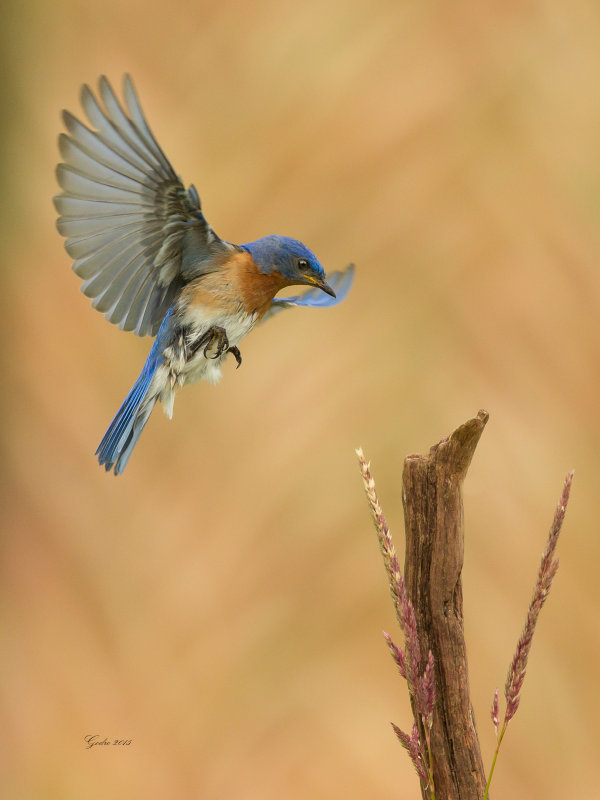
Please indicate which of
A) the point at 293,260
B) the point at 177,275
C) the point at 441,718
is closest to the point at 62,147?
the point at 177,275

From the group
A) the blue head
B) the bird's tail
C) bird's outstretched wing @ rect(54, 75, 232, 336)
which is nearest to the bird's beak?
the blue head

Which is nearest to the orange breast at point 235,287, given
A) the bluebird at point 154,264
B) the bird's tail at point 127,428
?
the bluebird at point 154,264

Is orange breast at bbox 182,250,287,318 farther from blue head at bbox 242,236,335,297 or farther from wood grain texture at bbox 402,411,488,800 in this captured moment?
wood grain texture at bbox 402,411,488,800

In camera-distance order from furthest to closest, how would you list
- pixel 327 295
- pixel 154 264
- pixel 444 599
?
pixel 327 295 → pixel 154 264 → pixel 444 599

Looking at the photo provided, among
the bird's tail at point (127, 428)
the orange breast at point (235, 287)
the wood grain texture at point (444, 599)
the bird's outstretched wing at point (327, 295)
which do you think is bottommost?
the wood grain texture at point (444, 599)

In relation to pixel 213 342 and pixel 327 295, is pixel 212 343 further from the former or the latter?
pixel 327 295

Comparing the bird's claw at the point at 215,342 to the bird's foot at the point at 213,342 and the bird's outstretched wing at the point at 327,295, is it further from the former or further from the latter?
the bird's outstretched wing at the point at 327,295

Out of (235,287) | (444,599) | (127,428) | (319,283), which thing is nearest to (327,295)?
(319,283)

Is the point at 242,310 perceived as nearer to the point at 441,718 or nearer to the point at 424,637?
the point at 424,637
